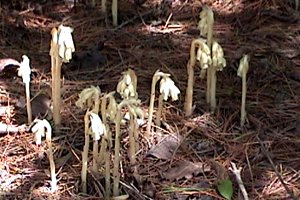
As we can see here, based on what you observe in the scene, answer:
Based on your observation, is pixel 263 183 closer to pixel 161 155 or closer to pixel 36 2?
pixel 161 155

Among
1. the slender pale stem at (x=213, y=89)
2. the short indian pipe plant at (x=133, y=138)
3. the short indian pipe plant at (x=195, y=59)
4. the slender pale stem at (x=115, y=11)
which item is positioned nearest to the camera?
the short indian pipe plant at (x=133, y=138)

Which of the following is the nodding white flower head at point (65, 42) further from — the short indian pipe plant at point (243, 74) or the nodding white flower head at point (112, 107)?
the short indian pipe plant at point (243, 74)

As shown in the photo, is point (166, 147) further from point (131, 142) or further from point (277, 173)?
point (277, 173)

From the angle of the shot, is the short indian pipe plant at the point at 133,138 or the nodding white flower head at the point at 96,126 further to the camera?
the short indian pipe plant at the point at 133,138

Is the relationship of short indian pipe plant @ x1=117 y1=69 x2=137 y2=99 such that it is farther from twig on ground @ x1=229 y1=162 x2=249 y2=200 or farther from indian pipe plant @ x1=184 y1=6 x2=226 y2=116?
twig on ground @ x1=229 y1=162 x2=249 y2=200

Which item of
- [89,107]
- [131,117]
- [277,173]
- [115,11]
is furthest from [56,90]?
[115,11]

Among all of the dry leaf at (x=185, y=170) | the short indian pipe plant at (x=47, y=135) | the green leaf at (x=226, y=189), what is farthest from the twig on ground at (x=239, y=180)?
the short indian pipe plant at (x=47, y=135)

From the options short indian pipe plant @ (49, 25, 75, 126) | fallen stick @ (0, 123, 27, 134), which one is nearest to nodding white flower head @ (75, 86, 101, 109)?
short indian pipe plant @ (49, 25, 75, 126)

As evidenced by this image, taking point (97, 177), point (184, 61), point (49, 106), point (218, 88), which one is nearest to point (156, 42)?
point (184, 61)
